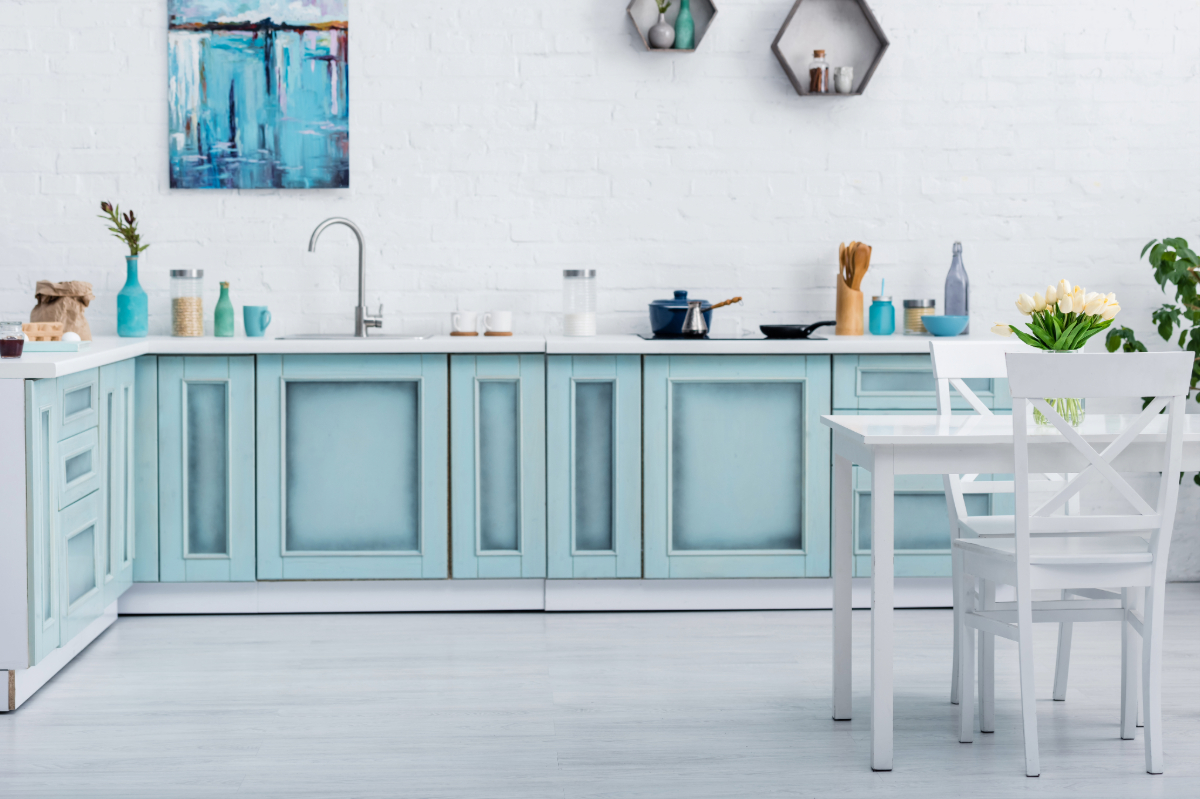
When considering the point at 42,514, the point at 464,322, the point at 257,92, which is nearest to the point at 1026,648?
the point at 464,322

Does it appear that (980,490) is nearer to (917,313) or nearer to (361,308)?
(917,313)

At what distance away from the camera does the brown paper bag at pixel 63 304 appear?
3609 mm

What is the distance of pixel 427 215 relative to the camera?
4.05 meters

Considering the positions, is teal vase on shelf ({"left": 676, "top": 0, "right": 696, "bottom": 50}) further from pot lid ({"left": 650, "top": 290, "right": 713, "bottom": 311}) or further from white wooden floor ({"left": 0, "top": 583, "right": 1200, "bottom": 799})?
white wooden floor ({"left": 0, "top": 583, "right": 1200, "bottom": 799})

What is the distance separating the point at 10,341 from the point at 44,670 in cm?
87

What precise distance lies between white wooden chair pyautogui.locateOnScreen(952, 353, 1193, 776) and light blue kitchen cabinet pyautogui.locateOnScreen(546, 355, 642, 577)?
4.53 feet

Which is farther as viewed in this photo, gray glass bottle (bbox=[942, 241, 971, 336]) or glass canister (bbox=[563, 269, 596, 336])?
gray glass bottle (bbox=[942, 241, 971, 336])

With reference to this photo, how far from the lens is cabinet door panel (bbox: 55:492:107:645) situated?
2.94 m

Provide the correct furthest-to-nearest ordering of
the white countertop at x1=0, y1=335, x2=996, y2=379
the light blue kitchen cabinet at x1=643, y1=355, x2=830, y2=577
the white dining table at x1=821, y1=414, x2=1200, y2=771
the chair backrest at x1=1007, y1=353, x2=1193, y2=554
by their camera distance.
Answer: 1. the light blue kitchen cabinet at x1=643, y1=355, x2=830, y2=577
2. the white countertop at x1=0, y1=335, x2=996, y2=379
3. the white dining table at x1=821, y1=414, x2=1200, y2=771
4. the chair backrest at x1=1007, y1=353, x2=1193, y2=554

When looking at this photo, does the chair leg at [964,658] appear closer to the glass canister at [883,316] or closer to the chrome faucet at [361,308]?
the glass canister at [883,316]

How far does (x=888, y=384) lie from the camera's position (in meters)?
Answer: 3.68

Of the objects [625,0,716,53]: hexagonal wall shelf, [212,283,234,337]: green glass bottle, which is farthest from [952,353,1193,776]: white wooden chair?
[212,283,234,337]: green glass bottle

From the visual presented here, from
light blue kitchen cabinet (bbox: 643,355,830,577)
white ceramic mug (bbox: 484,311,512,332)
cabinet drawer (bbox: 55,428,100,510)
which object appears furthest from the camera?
white ceramic mug (bbox: 484,311,512,332)

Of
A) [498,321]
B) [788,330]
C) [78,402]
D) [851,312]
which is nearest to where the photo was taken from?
[78,402]
